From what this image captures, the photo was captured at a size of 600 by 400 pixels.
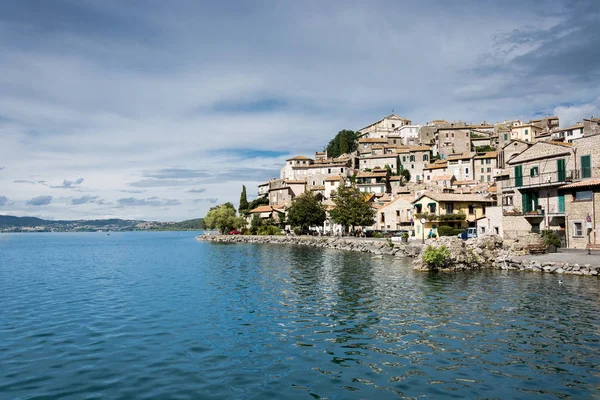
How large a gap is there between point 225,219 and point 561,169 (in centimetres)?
10075

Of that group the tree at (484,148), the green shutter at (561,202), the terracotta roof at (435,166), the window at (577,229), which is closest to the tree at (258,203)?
the terracotta roof at (435,166)

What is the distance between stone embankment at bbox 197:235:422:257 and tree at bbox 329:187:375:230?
3.95 meters

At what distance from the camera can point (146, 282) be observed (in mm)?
35188

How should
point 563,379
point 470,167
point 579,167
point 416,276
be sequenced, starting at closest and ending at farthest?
point 563,379
point 416,276
point 579,167
point 470,167

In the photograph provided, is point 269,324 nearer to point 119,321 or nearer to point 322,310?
point 322,310

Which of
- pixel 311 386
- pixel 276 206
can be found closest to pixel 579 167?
pixel 311 386

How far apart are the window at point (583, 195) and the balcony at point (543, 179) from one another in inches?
82.0

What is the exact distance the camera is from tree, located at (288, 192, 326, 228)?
305 feet

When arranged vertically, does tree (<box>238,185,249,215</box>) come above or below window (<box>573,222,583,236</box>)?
above

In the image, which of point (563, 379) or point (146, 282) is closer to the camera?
point (563, 379)

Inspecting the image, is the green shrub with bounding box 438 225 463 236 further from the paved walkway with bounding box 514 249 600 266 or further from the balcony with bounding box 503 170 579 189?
the paved walkway with bounding box 514 249 600 266

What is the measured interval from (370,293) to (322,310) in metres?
5.73

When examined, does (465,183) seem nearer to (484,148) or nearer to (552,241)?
(484,148)

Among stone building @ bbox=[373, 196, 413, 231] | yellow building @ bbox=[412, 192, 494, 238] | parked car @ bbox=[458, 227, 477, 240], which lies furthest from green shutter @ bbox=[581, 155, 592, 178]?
stone building @ bbox=[373, 196, 413, 231]
